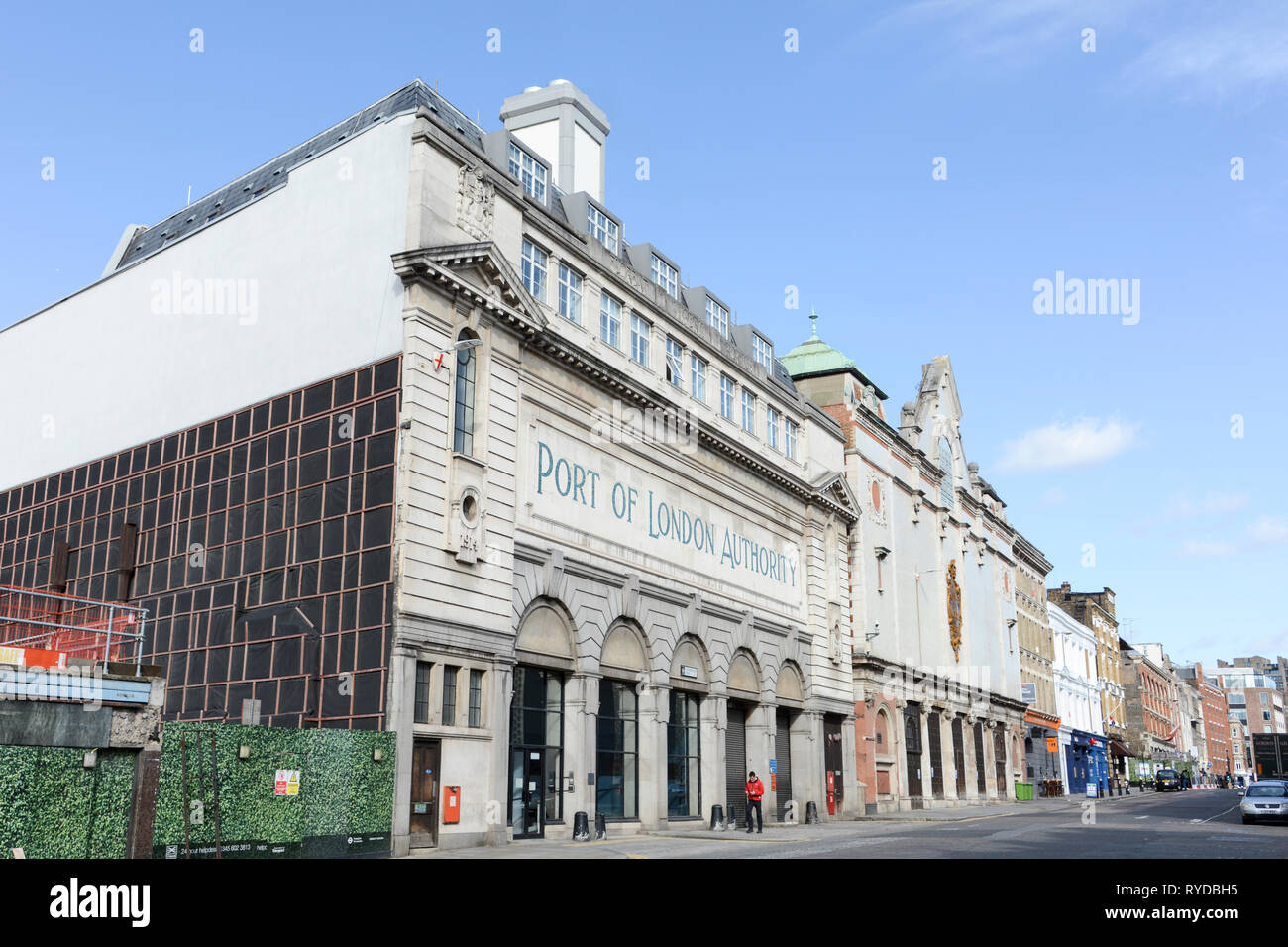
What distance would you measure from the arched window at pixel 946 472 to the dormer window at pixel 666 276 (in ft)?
104

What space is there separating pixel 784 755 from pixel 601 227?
23613 mm

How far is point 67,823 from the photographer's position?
1827 cm

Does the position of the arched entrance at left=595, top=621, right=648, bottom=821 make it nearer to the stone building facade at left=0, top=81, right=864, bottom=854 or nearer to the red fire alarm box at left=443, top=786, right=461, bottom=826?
the stone building facade at left=0, top=81, right=864, bottom=854

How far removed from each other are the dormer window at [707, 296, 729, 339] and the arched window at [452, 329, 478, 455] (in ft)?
59.7

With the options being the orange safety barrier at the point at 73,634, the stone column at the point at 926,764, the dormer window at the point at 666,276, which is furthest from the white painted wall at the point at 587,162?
the stone column at the point at 926,764

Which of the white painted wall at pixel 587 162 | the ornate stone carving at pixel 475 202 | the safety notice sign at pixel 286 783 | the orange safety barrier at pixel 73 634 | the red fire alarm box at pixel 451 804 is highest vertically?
the white painted wall at pixel 587 162

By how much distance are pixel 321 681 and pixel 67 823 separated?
1004 cm

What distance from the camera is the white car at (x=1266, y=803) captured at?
39.6 meters

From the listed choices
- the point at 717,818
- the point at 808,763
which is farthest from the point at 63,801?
the point at 808,763

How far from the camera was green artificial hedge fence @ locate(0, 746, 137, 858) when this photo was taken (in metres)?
17.4

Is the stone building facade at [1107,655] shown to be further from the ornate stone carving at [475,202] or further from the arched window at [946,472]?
the ornate stone carving at [475,202]

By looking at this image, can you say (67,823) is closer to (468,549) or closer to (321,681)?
(321,681)

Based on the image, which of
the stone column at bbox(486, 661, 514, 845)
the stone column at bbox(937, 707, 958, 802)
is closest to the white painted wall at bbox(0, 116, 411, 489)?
the stone column at bbox(486, 661, 514, 845)

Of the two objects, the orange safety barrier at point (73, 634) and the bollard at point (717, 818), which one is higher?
the orange safety barrier at point (73, 634)
